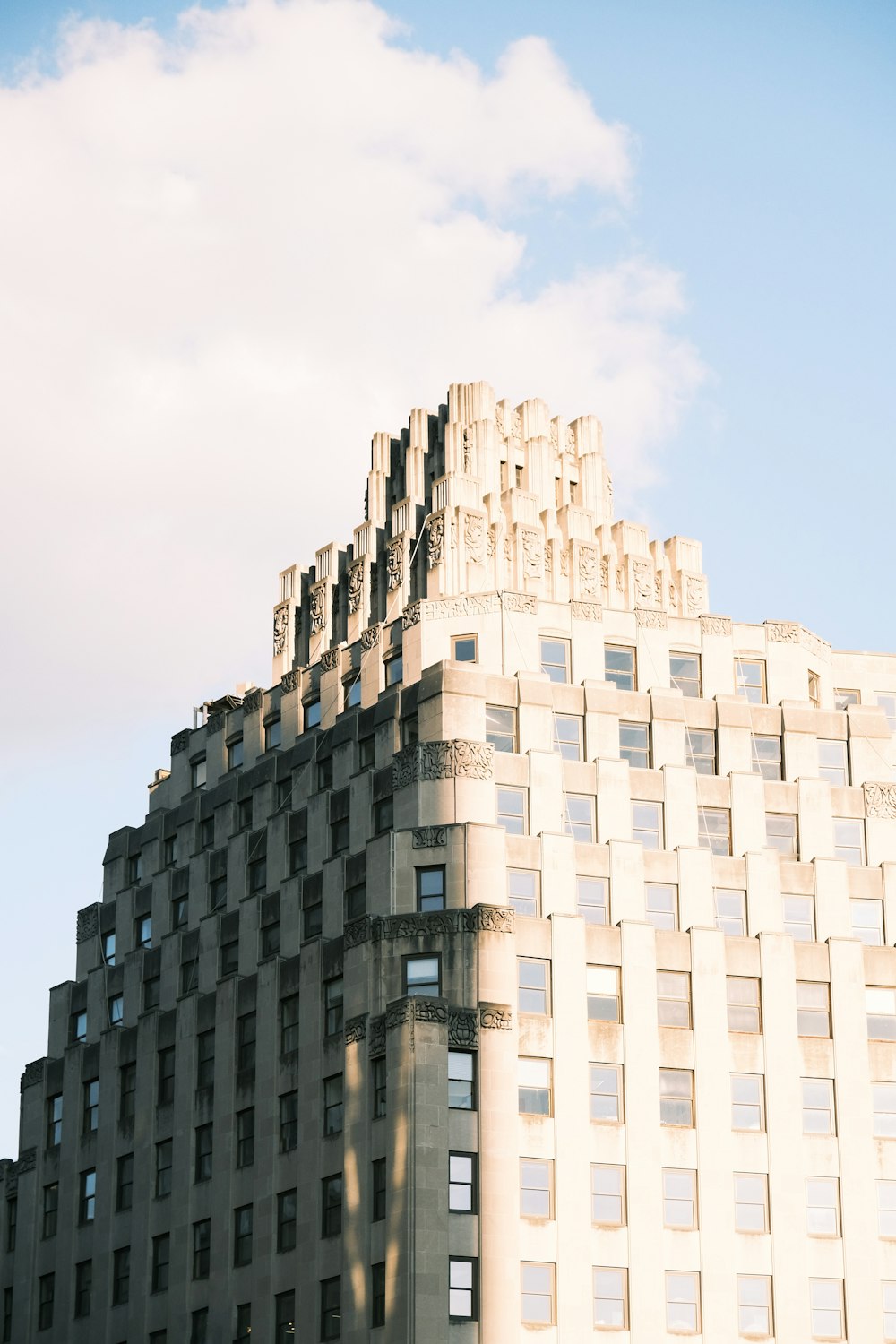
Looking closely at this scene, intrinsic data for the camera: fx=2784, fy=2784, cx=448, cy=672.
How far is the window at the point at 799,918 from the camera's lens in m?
111

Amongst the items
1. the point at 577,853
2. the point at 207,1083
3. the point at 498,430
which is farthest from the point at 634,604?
the point at 207,1083

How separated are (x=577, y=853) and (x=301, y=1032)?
1295 cm

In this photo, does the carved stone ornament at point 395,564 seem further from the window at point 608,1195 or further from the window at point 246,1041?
the window at point 608,1195

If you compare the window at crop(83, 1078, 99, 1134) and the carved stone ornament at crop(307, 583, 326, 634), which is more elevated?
the carved stone ornament at crop(307, 583, 326, 634)

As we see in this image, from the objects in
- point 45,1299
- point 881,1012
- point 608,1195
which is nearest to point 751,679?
point 881,1012

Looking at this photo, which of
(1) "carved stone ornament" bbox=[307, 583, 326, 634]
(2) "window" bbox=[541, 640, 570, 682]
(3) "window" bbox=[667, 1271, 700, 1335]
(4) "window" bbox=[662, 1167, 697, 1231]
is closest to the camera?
(3) "window" bbox=[667, 1271, 700, 1335]

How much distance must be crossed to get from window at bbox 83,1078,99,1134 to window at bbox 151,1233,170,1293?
8.50 m

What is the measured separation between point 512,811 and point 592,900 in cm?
467

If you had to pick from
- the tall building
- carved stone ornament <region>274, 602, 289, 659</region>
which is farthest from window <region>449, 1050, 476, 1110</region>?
carved stone ornament <region>274, 602, 289, 659</region>

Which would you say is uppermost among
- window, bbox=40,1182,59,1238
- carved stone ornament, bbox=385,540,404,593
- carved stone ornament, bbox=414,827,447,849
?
carved stone ornament, bbox=385,540,404,593

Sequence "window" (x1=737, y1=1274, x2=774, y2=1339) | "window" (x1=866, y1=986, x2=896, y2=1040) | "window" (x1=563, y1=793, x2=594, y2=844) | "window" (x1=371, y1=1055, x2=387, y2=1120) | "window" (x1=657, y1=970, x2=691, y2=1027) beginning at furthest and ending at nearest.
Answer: "window" (x1=563, y1=793, x2=594, y2=844) < "window" (x1=866, y1=986, x2=896, y2=1040) < "window" (x1=657, y1=970, x2=691, y2=1027) < "window" (x1=737, y1=1274, x2=774, y2=1339) < "window" (x1=371, y1=1055, x2=387, y2=1120)

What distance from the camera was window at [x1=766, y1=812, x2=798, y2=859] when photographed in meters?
113

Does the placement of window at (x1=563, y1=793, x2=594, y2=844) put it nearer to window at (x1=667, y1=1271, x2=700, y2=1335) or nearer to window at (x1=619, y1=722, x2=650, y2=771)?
window at (x1=619, y1=722, x2=650, y2=771)

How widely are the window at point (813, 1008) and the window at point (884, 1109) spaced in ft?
9.63
